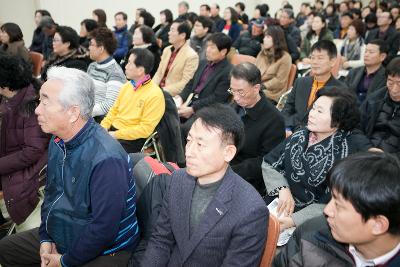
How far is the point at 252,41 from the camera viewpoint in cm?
593

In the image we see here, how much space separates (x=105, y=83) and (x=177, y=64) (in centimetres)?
117

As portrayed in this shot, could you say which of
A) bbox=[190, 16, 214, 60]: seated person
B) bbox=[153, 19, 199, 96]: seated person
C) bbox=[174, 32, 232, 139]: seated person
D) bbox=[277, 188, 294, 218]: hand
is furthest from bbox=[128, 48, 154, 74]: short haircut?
bbox=[190, 16, 214, 60]: seated person

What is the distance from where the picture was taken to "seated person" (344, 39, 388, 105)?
3516mm

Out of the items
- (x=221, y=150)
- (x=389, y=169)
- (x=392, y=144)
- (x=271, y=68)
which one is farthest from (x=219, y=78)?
(x=389, y=169)

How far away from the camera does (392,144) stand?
2555 millimetres

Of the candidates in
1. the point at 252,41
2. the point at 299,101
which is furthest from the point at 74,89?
the point at 252,41

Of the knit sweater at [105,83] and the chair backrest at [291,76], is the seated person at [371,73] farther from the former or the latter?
the knit sweater at [105,83]

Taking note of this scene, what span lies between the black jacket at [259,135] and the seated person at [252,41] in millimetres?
3510

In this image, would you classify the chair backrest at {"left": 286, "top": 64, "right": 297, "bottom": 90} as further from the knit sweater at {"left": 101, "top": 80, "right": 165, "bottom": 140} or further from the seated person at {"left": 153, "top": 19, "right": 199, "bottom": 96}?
the knit sweater at {"left": 101, "top": 80, "right": 165, "bottom": 140}

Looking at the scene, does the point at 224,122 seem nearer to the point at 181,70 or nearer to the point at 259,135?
the point at 259,135

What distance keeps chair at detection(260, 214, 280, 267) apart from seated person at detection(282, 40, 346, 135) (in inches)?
65.9

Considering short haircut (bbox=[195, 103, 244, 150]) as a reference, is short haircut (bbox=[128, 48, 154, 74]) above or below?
below

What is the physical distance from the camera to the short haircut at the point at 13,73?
233 centimetres

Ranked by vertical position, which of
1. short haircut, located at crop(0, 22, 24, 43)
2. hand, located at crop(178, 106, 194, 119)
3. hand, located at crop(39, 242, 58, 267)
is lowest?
hand, located at crop(178, 106, 194, 119)
